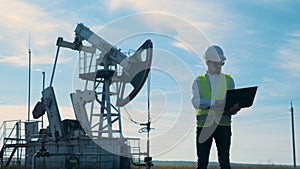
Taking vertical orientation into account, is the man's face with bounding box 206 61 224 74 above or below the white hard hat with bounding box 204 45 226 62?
below

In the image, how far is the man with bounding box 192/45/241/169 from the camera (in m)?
7.42

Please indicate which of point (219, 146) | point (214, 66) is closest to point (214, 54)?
point (214, 66)

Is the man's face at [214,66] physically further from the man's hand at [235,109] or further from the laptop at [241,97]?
the man's hand at [235,109]

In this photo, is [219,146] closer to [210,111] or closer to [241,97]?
[210,111]

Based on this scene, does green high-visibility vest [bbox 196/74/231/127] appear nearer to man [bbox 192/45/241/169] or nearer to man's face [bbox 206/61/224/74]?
man [bbox 192/45/241/169]

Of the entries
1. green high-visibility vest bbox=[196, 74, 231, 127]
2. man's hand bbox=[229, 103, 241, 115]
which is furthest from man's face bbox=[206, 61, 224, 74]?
man's hand bbox=[229, 103, 241, 115]

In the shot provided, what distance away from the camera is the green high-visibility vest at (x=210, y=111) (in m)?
7.43

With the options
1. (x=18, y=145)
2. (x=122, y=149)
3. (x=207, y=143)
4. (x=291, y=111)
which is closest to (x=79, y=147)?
(x=122, y=149)

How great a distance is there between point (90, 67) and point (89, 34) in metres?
2.82

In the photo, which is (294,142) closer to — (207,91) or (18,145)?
(18,145)

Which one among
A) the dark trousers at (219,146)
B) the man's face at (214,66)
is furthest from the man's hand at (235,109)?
the man's face at (214,66)

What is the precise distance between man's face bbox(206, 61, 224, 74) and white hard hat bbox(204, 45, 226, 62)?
2.3 inches

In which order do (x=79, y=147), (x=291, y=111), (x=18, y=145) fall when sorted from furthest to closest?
1. (x=291, y=111)
2. (x=18, y=145)
3. (x=79, y=147)

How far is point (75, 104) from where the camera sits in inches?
1307
